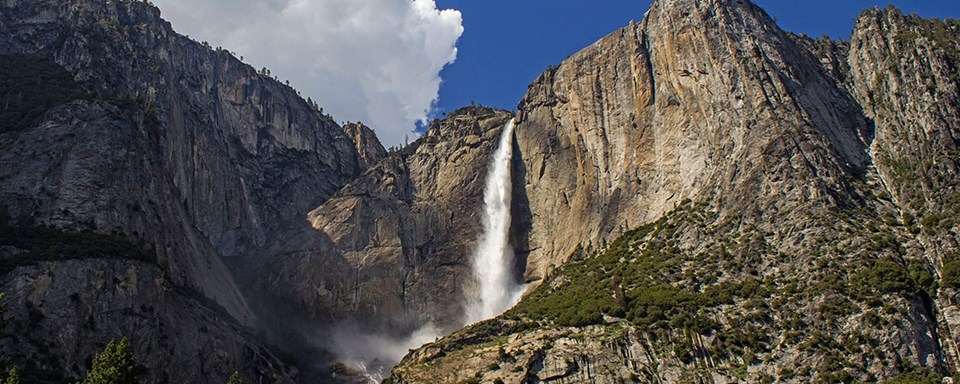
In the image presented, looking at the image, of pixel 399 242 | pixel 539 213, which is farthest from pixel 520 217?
pixel 399 242

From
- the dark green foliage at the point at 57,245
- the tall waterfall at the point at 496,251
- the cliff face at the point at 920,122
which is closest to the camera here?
the cliff face at the point at 920,122

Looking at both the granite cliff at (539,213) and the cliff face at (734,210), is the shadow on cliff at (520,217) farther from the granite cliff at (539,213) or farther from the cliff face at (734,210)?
the cliff face at (734,210)

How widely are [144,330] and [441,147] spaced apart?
62.8 m

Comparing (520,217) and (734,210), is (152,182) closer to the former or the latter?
(520,217)

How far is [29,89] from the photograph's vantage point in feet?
314

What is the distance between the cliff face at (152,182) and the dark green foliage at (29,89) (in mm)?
1352

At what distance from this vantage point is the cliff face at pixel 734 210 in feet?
200

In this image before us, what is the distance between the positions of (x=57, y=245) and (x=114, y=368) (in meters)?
24.3

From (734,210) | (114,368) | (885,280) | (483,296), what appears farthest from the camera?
(483,296)

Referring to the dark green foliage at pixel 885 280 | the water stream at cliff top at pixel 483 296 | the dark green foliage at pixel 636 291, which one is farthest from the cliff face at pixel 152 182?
the dark green foliage at pixel 885 280

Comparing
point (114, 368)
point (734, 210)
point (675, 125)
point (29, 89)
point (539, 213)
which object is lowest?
point (114, 368)

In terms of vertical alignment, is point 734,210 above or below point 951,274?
above

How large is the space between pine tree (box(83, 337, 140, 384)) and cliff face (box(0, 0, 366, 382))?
37.6 ft

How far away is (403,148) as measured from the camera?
12988 cm
